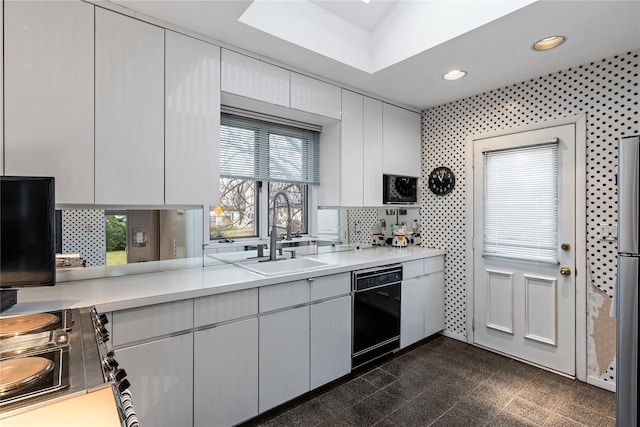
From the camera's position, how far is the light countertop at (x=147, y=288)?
4.99 feet

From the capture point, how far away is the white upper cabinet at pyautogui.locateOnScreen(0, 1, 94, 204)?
→ 1.55 m

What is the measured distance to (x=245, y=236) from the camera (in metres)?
2.73

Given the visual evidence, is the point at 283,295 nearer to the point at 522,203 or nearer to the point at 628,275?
the point at 628,275

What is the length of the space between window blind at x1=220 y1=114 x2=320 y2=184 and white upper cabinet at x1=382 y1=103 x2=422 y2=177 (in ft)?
2.45

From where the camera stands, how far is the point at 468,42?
2.15 meters

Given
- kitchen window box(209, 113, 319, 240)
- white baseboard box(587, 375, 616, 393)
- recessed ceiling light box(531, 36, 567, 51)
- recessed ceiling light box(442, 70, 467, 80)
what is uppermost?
recessed ceiling light box(442, 70, 467, 80)

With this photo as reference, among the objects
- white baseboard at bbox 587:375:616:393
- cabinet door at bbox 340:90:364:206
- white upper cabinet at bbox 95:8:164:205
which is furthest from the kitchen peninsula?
white baseboard at bbox 587:375:616:393

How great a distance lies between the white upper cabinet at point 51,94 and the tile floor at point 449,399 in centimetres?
185

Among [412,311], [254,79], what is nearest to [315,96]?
[254,79]

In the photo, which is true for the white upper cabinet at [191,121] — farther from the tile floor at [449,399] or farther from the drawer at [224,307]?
the tile floor at [449,399]

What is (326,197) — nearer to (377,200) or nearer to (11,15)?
(377,200)

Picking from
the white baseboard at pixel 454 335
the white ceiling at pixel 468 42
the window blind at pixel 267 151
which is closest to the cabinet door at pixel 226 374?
the window blind at pixel 267 151

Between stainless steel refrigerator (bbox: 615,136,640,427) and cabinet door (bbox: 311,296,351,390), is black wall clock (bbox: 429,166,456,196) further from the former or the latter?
stainless steel refrigerator (bbox: 615,136,640,427)

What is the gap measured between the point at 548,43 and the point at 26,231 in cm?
322
